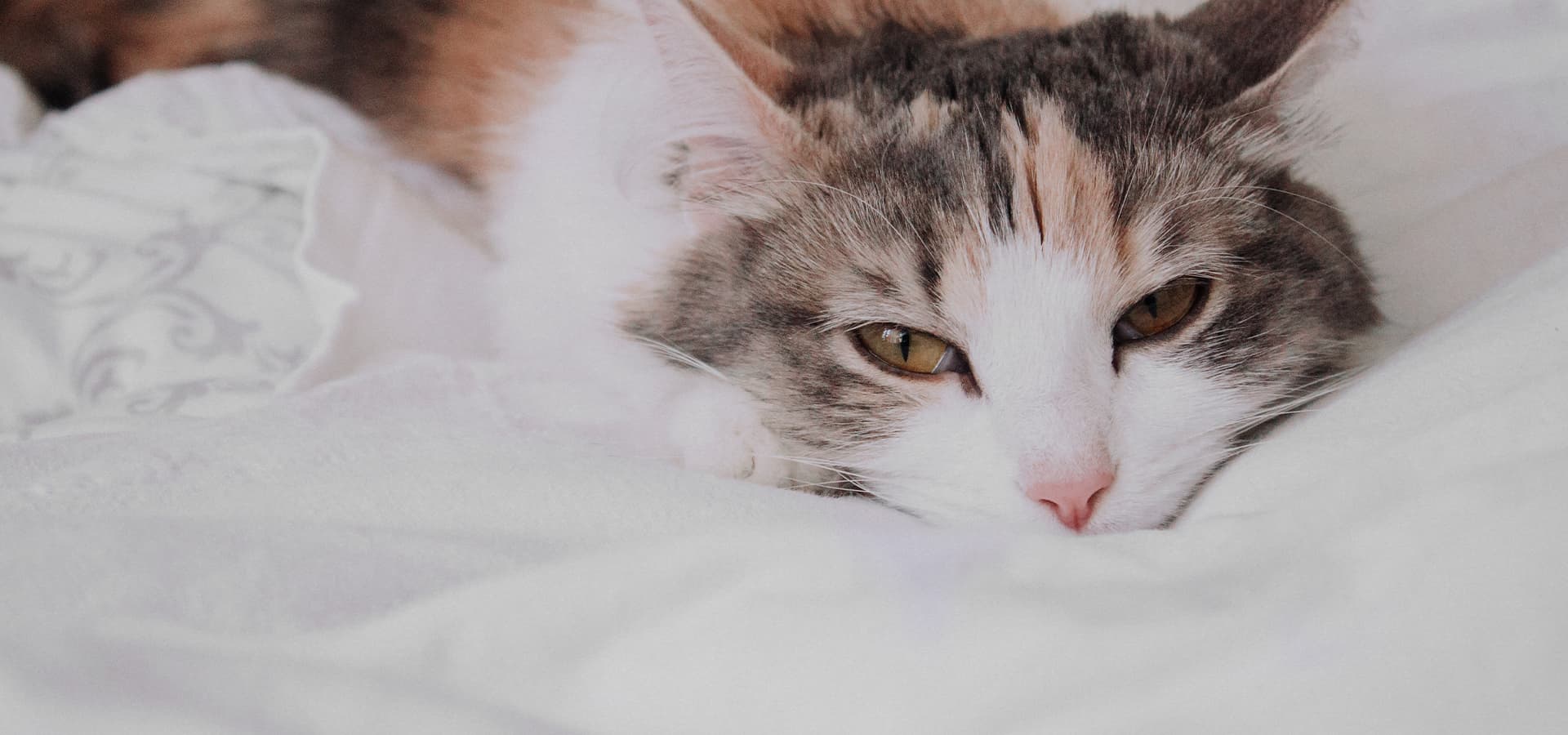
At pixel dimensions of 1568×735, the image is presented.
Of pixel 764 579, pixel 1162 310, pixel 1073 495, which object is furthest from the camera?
pixel 1162 310

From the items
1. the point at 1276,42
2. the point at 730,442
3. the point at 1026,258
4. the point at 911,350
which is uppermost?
the point at 1276,42

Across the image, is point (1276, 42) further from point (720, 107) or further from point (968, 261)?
point (720, 107)

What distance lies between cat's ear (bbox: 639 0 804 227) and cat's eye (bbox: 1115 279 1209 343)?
13.4 inches

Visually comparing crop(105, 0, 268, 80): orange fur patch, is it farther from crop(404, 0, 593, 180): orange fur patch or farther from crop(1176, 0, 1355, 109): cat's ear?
crop(1176, 0, 1355, 109): cat's ear

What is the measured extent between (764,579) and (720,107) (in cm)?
49

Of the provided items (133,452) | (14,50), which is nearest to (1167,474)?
(133,452)

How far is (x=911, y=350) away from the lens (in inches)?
37.5

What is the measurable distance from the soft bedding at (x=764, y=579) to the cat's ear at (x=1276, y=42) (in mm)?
254

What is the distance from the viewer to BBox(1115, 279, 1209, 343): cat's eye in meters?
0.93

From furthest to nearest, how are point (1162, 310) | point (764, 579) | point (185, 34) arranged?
1. point (185, 34)
2. point (1162, 310)
3. point (764, 579)

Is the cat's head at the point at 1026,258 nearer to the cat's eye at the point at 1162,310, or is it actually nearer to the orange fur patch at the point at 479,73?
the cat's eye at the point at 1162,310

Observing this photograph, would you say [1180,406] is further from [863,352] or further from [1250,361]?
[863,352]

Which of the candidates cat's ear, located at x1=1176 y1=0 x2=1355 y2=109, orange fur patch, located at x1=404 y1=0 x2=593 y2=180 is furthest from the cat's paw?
orange fur patch, located at x1=404 y1=0 x2=593 y2=180

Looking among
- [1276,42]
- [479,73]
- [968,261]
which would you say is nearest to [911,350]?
[968,261]
